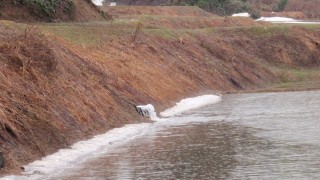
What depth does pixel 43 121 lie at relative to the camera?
2122 cm

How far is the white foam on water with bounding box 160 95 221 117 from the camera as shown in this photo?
32.6 meters

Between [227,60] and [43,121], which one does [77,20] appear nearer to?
[227,60]

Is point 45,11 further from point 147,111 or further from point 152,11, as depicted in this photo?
point 152,11

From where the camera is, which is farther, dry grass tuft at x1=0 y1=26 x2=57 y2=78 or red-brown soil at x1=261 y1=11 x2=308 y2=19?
red-brown soil at x1=261 y1=11 x2=308 y2=19

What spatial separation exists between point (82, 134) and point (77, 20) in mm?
25140

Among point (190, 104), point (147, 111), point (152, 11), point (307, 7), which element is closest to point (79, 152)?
point (147, 111)

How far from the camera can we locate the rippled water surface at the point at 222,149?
18234 mm

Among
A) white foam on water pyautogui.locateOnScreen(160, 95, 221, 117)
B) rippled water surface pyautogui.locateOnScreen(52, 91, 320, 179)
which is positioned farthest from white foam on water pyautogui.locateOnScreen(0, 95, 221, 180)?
rippled water surface pyautogui.locateOnScreen(52, 91, 320, 179)

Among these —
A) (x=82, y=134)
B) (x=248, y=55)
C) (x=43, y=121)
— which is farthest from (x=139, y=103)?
(x=248, y=55)

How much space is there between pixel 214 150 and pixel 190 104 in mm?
14130

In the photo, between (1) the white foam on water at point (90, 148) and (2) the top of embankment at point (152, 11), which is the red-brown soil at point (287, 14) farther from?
(1) the white foam on water at point (90, 148)

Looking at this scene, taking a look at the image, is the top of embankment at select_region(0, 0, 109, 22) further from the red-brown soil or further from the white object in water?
the red-brown soil

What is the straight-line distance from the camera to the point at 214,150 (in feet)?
72.1

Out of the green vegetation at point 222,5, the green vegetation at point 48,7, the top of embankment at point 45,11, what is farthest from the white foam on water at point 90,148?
the green vegetation at point 222,5
